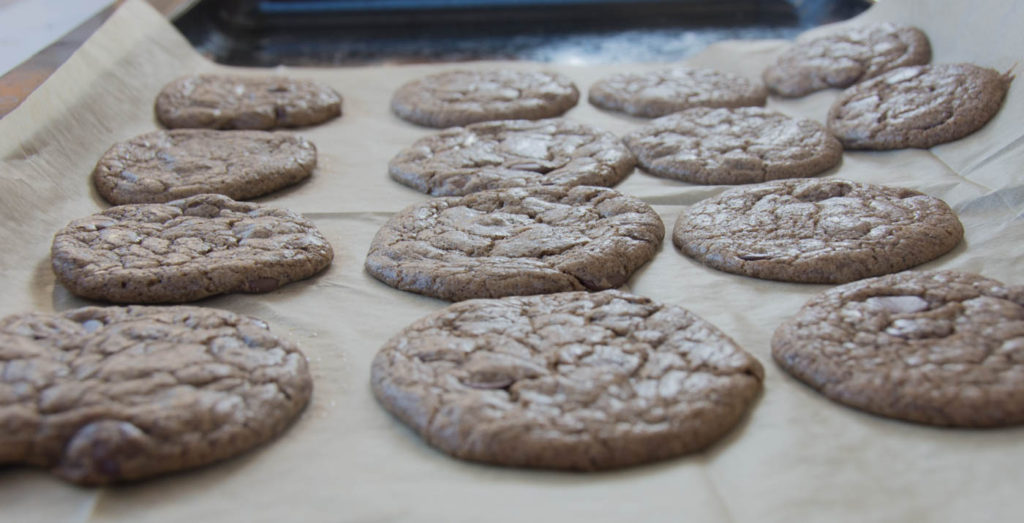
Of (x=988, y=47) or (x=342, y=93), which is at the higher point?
(x=988, y=47)

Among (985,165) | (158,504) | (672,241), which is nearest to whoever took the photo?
(158,504)

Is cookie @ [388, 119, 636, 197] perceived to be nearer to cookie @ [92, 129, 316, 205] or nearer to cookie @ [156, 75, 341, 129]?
cookie @ [92, 129, 316, 205]

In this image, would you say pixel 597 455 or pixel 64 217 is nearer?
pixel 597 455

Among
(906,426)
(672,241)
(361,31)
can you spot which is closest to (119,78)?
(361,31)

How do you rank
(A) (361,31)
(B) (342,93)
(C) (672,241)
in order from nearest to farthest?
1. (C) (672,241)
2. (B) (342,93)
3. (A) (361,31)

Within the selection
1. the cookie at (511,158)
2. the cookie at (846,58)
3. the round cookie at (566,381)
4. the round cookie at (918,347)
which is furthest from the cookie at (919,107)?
the round cookie at (566,381)

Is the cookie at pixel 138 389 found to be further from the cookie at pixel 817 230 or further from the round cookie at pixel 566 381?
the cookie at pixel 817 230

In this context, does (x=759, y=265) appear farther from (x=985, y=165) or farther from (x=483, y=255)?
(x=985, y=165)

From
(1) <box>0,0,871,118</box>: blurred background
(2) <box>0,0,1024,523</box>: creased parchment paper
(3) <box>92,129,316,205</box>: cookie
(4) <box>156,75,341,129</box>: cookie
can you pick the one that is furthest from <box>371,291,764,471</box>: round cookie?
(1) <box>0,0,871,118</box>: blurred background
